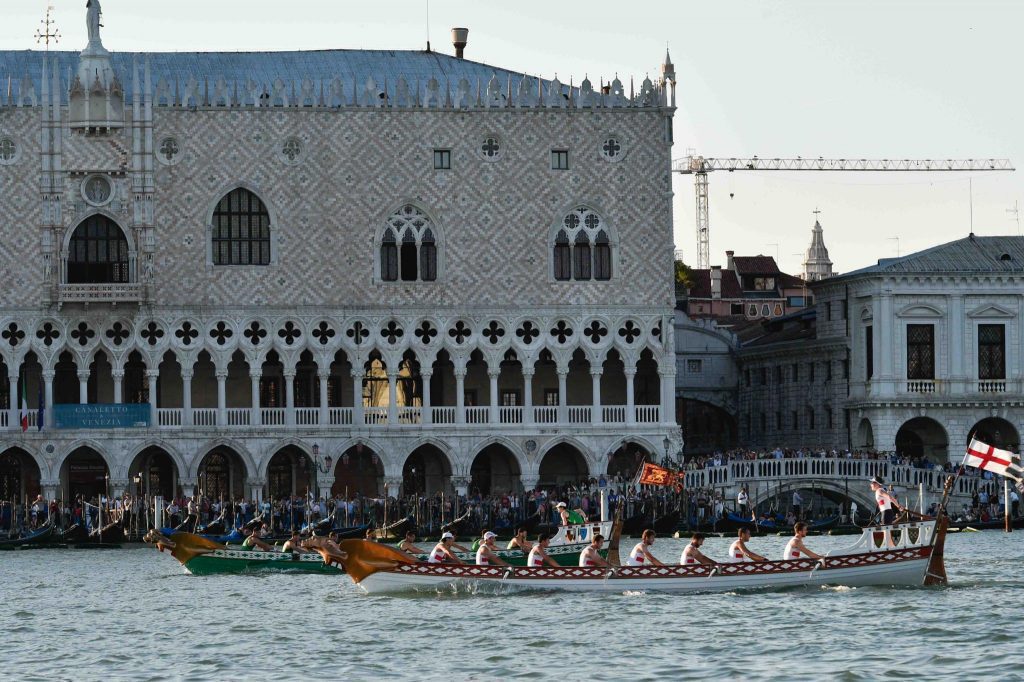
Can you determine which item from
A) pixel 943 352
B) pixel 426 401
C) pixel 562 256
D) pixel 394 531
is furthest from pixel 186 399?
pixel 943 352

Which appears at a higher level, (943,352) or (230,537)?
(943,352)

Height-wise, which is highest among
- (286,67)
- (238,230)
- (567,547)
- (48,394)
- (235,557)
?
(286,67)

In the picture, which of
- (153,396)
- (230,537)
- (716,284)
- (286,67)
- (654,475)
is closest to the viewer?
(230,537)

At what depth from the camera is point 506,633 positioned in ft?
137

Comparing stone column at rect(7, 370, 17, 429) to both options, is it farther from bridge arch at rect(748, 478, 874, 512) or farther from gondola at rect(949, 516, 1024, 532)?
gondola at rect(949, 516, 1024, 532)

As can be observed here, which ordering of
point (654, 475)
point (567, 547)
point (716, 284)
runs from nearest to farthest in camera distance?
point (567, 547) < point (654, 475) < point (716, 284)

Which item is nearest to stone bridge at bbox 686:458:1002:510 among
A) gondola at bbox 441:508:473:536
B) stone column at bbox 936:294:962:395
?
stone column at bbox 936:294:962:395

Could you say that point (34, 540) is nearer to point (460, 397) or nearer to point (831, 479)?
point (460, 397)

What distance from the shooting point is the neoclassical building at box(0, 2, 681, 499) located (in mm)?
67500

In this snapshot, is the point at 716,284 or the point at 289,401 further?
the point at 716,284

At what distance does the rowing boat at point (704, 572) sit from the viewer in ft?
148

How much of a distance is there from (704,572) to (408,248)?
24.9 m

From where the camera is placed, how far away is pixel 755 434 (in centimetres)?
8100

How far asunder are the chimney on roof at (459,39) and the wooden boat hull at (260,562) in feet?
78.3
